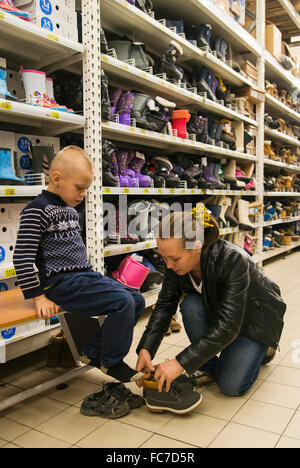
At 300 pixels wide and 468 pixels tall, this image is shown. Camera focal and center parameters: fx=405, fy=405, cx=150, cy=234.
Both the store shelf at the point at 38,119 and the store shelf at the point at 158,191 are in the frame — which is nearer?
the store shelf at the point at 38,119

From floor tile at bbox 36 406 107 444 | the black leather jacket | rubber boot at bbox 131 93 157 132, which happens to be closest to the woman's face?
the black leather jacket

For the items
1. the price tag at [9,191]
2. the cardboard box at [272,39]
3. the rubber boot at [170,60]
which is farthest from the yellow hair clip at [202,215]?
the cardboard box at [272,39]

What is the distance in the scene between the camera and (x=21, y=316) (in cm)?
167

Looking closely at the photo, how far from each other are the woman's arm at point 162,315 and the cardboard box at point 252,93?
4.07 metres

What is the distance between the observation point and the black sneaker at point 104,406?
6.08 ft

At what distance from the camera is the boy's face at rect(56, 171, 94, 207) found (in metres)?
1.90

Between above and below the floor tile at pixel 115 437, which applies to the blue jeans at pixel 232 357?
above

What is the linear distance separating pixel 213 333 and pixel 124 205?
5.56 ft

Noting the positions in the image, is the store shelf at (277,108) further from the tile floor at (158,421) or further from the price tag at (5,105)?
the tile floor at (158,421)

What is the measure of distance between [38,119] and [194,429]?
2.08m

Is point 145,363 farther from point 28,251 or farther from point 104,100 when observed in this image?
point 104,100

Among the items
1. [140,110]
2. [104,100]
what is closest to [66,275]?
[104,100]

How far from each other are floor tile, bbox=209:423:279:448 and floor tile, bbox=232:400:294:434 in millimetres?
47

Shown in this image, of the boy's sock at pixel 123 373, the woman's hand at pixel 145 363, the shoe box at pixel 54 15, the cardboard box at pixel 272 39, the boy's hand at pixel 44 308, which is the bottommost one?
the boy's sock at pixel 123 373
